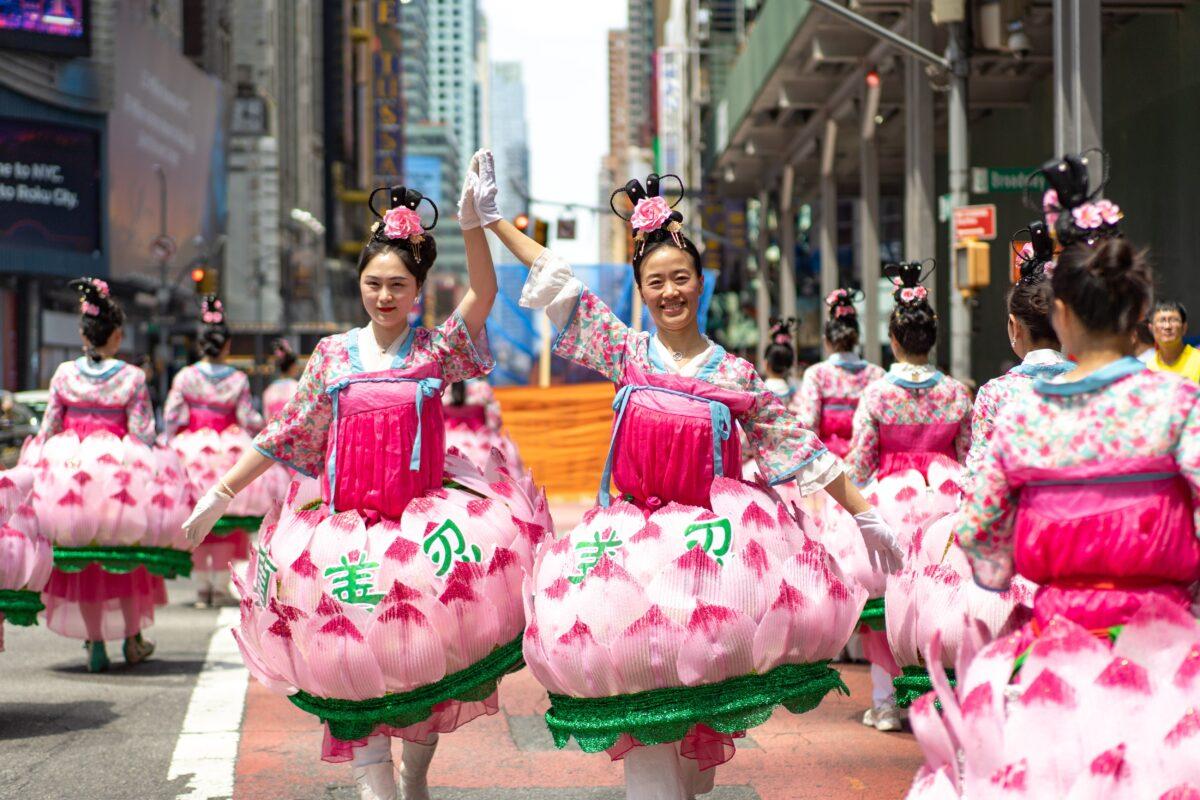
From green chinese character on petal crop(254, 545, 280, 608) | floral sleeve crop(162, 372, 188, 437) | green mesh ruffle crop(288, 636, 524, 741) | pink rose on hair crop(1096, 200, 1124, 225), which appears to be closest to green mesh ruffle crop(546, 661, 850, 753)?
green mesh ruffle crop(288, 636, 524, 741)

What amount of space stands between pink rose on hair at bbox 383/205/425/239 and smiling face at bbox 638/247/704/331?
989 mm

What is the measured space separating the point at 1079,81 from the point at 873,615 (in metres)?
8.42

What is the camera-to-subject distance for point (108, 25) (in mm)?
Answer: 54188

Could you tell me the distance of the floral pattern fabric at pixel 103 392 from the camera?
32.7ft

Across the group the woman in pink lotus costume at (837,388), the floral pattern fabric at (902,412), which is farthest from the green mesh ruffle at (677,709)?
the woman in pink lotus costume at (837,388)

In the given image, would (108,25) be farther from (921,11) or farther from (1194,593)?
(1194,593)

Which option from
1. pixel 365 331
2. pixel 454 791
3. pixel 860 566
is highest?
pixel 365 331

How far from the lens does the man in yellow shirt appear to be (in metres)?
10.6

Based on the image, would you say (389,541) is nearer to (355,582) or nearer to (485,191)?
(355,582)

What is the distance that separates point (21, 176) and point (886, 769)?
45.4m

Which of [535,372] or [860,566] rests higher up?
[535,372]

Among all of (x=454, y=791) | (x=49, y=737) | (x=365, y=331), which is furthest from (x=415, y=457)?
(x=49, y=737)

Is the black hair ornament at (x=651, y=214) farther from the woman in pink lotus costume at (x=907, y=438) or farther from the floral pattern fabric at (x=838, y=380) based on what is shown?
the floral pattern fabric at (x=838, y=380)

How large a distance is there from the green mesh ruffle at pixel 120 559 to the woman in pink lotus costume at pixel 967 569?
5.12 m
